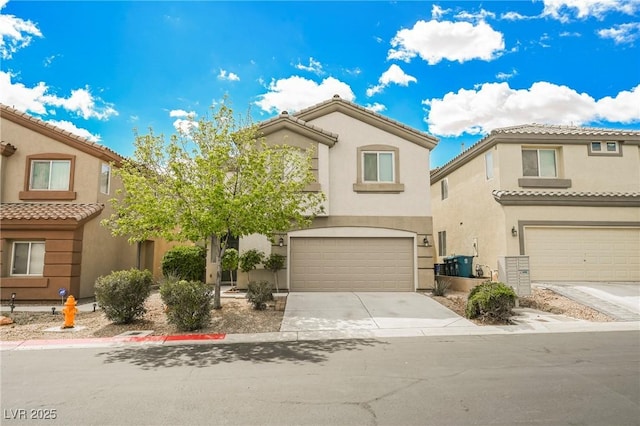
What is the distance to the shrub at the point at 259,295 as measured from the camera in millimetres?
12609

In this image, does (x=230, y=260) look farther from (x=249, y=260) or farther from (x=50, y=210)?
(x=50, y=210)

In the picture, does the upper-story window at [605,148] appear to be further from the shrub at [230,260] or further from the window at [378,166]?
the shrub at [230,260]

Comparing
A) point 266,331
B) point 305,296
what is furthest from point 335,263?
point 266,331

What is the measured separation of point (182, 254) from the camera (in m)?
19.0

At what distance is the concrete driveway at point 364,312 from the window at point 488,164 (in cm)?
679

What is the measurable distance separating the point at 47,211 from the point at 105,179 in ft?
9.05

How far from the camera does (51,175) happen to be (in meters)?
16.5

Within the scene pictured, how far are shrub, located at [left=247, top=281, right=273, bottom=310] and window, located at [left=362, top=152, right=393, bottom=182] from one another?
6.30 metres

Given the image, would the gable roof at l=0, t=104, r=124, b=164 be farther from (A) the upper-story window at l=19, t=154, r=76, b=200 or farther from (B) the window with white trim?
(B) the window with white trim

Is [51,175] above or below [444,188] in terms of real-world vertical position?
below

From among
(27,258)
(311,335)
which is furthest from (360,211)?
(27,258)

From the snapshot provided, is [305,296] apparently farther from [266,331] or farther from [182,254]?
[182,254]

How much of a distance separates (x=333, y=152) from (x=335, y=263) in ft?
14.6

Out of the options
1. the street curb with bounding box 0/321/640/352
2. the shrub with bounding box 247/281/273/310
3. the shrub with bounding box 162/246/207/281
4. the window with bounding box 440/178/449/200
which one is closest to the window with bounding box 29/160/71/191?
the shrub with bounding box 162/246/207/281
